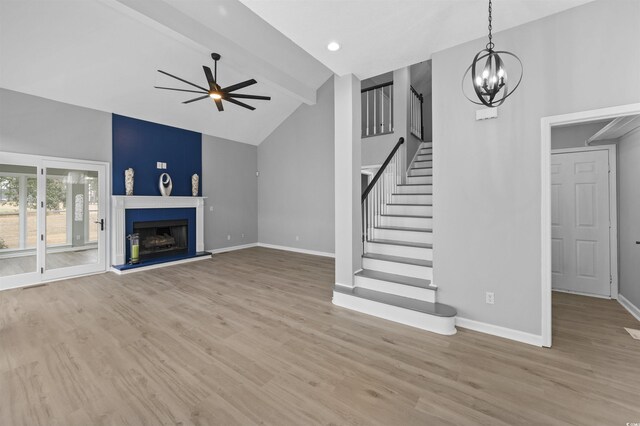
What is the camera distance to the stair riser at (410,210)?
426 cm

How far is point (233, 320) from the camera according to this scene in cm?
309

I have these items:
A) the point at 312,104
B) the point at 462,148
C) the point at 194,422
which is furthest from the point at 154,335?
the point at 312,104

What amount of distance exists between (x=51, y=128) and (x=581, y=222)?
8927 mm

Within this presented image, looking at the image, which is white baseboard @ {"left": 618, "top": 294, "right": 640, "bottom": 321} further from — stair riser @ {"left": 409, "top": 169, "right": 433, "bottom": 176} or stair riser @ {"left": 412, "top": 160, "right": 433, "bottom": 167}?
stair riser @ {"left": 412, "top": 160, "right": 433, "bottom": 167}

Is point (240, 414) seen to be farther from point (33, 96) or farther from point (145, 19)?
point (33, 96)

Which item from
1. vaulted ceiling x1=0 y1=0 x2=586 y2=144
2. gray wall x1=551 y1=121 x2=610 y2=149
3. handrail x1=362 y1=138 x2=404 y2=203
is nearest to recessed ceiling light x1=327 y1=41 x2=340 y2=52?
vaulted ceiling x1=0 y1=0 x2=586 y2=144

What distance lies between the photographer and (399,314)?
296 cm

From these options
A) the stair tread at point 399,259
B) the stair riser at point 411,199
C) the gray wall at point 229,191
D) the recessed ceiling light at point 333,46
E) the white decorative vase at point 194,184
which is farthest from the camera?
the gray wall at point 229,191

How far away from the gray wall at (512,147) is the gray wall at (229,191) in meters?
6.05

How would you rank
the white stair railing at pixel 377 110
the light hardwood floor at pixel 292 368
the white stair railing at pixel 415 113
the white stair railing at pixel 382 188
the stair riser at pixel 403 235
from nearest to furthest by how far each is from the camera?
1. the light hardwood floor at pixel 292 368
2. the stair riser at pixel 403 235
3. the white stair railing at pixel 382 188
4. the white stair railing at pixel 415 113
5. the white stair railing at pixel 377 110

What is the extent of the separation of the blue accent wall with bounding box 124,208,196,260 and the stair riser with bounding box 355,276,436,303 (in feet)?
15.6

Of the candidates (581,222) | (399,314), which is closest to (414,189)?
(581,222)

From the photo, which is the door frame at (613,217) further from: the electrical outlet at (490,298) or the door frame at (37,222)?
the door frame at (37,222)

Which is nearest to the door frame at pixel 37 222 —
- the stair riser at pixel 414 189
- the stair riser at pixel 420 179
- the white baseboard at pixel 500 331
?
the stair riser at pixel 414 189
